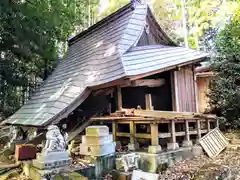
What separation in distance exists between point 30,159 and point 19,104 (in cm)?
664

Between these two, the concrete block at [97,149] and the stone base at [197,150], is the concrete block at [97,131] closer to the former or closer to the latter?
the concrete block at [97,149]

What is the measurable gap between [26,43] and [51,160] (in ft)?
25.2

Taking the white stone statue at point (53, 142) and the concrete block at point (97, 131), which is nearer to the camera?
the white stone statue at point (53, 142)

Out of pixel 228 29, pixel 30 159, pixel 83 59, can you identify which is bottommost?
pixel 30 159

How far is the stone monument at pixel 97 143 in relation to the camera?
482cm

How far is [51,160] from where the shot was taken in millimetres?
4434

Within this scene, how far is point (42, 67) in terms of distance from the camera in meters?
11.7

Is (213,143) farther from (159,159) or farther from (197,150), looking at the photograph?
(159,159)

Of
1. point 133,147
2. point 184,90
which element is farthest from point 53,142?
point 184,90

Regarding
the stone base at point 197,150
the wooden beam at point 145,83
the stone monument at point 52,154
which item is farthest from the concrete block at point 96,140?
the stone base at point 197,150

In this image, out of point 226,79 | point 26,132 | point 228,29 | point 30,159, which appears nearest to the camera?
point 30,159

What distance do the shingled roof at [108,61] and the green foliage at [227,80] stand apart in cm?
208

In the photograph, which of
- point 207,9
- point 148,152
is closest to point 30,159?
point 148,152

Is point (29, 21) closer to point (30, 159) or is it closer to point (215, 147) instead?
point (30, 159)
